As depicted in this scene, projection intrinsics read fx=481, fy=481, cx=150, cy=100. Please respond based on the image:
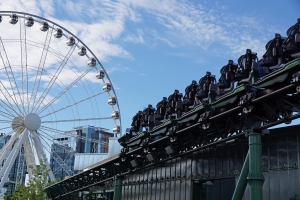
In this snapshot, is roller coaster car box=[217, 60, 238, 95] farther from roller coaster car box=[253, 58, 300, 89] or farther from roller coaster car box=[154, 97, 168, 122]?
roller coaster car box=[154, 97, 168, 122]

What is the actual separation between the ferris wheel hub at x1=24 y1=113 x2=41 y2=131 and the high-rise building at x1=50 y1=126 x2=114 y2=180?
229cm

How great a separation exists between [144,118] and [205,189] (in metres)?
5.35

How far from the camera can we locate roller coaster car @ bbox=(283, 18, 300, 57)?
16559 millimetres

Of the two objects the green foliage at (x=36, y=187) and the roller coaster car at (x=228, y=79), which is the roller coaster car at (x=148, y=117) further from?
the green foliage at (x=36, y=187)

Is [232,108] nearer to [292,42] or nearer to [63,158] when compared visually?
[292,42]

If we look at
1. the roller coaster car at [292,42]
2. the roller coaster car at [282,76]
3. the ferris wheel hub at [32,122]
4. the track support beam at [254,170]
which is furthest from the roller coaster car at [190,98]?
the ferris wheel hub at [32,122]

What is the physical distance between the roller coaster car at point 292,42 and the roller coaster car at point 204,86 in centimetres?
524

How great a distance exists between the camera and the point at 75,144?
8475 centimetres

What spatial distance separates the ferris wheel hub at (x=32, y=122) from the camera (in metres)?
39.4

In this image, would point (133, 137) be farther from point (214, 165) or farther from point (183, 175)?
point (214, 165)

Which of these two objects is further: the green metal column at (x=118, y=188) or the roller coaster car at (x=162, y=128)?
the green metal column at (x=118, y=188)

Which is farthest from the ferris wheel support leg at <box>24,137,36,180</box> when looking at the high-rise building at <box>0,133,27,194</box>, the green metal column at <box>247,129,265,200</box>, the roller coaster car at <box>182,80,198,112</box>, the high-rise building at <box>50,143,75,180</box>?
the green metal column at <box>247,129,265,200</box>

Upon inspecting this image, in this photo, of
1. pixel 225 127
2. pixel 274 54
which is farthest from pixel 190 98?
pixel 274 54

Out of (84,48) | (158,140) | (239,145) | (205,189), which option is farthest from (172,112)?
(84,48)
